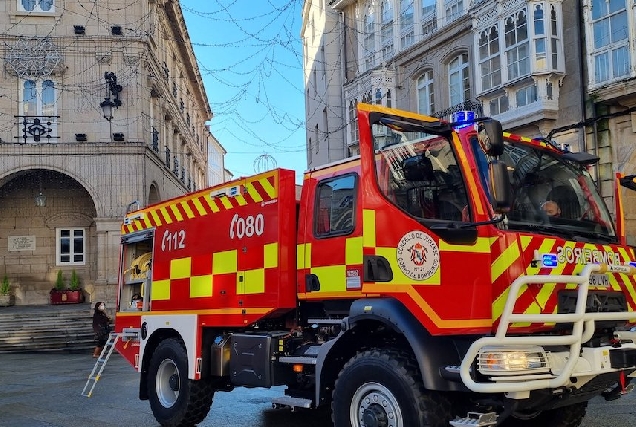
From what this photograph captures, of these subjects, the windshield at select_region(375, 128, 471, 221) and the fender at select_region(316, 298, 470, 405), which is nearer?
the fender at select_region(316, 298, 470, 405)

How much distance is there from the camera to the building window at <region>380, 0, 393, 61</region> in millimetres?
22484

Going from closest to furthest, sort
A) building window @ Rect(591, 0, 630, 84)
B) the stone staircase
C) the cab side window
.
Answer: the cab side window, building window @ Rect(591, 0, 630, 84), the stone staircase

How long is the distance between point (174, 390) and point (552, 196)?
4.57 m

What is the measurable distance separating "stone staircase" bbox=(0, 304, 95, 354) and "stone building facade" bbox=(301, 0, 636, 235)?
10.1 m

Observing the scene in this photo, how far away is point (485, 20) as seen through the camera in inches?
699


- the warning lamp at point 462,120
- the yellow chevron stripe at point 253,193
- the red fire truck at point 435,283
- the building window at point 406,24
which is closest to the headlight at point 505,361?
the red fire truck at point 435,283

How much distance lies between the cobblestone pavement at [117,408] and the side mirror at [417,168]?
3.26m

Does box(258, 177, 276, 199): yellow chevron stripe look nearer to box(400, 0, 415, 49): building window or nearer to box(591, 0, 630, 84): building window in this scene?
box(591, 0, 630, 84): building window

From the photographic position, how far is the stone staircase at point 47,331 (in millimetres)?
18812

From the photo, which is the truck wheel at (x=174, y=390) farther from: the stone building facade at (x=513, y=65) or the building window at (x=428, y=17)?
the building window at (x=428, y=17)

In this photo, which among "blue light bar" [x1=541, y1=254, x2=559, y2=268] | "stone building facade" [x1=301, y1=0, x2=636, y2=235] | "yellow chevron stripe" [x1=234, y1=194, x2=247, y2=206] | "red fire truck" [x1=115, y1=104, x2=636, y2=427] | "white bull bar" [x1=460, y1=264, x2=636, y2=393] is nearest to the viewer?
"white bull bar" [x1=460, y1=264, x2=636, y2=393]

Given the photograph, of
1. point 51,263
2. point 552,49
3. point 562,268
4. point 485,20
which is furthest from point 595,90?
point 51,263

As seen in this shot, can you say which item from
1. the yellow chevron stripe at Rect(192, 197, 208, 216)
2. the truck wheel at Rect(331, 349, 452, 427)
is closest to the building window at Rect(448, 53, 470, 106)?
the yellow chevron stripe at Rect(192, 197, 208, 216)

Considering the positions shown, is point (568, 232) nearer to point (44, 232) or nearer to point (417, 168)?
point (417, 168)
